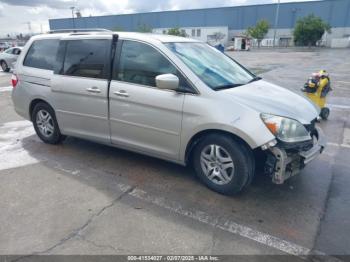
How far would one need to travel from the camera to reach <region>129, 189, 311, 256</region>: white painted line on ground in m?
2.63

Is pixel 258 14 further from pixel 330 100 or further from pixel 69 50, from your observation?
pixel 69 50

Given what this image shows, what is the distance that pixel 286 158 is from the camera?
121 inches

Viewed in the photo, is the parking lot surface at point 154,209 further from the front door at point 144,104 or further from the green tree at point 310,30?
the green tree at point 310,30

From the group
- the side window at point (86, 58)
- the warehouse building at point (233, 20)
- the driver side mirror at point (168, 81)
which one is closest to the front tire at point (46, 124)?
the side window at point (86, 58)

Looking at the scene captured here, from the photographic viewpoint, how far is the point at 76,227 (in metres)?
2.93

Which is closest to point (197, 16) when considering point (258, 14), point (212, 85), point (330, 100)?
point (258, 14)

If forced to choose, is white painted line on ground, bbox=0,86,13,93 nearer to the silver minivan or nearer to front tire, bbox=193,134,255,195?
the silver minivan

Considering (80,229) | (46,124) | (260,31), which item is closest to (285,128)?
(80,229)

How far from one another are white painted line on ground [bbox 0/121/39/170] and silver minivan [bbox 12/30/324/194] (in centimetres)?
74

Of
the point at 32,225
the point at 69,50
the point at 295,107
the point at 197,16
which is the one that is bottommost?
the point at 32,225

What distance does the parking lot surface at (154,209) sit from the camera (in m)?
2.68

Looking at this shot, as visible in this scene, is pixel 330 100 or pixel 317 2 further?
pixel 317 2

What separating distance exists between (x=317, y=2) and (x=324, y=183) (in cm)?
7175

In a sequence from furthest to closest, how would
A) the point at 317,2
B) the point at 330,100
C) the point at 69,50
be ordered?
1. the point at 317,2
2. the point at 330,100
3. the point at 69,50
